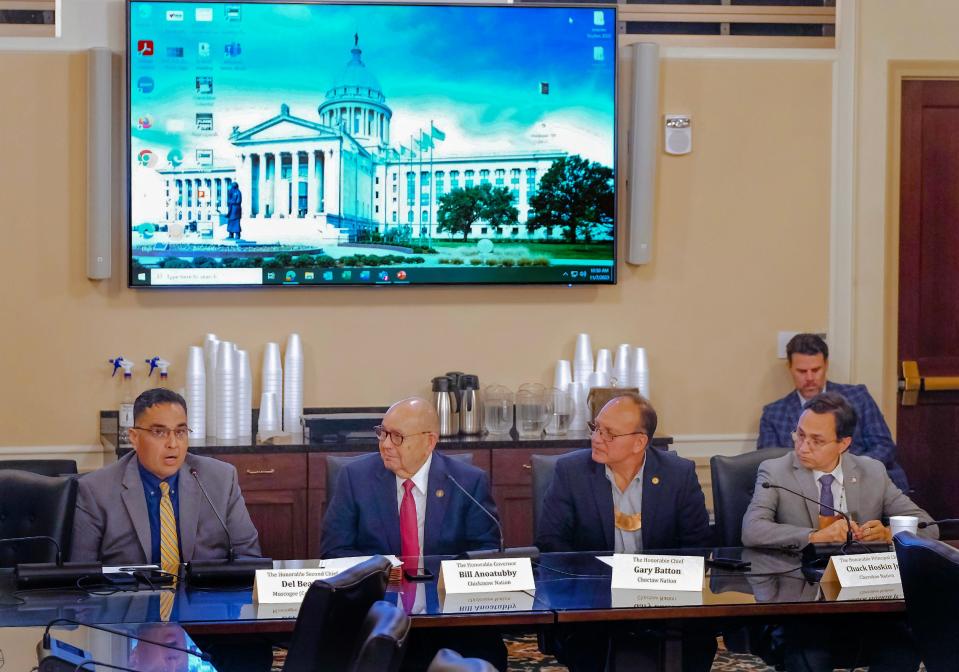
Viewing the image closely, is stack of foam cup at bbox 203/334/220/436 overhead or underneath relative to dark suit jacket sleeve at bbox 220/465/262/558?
overhead

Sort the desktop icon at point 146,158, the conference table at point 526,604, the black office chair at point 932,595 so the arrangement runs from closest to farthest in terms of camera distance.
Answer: the black office chair at point 932,595 → the conference table at point 526,604 → the desktop icon at point 146,158

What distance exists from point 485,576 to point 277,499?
203 centimetres

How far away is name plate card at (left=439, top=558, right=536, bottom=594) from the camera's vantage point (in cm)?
306

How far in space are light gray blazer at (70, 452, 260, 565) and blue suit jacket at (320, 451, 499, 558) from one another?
10.0 inches

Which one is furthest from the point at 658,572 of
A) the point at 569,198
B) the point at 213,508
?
the point at 569,198

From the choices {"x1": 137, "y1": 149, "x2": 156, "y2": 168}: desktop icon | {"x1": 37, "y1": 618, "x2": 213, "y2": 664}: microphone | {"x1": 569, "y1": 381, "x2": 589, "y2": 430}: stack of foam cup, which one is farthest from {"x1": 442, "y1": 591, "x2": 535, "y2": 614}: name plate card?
{"x1": 137, "y1": 149, "x2": 156, "y2": 168}: desktop icon

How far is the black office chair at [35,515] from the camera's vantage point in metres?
3.48

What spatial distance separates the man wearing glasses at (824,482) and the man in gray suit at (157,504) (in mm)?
1533

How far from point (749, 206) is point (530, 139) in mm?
1020

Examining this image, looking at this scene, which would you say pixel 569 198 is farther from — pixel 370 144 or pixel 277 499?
pixel 277 499

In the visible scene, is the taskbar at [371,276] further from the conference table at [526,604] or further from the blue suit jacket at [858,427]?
the conference table at [526,604]

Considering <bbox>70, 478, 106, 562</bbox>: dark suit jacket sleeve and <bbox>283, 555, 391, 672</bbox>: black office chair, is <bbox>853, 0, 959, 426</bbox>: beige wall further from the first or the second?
<bbox>283, 555, 391, 672</bbox>: black office chair

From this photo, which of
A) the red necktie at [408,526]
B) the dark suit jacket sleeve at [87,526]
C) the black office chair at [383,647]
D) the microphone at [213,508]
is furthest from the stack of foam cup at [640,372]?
the black office chair at [383,647]

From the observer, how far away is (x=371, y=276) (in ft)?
17.3
